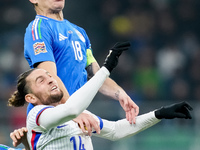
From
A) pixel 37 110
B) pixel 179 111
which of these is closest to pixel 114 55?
pixel 37 110

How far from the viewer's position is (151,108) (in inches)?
346

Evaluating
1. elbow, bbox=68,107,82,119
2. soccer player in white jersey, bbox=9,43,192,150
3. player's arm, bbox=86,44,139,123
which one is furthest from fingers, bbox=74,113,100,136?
player's arm, bbox=86,44,139,123

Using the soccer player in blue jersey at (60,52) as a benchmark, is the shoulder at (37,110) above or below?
below

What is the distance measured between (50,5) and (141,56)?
6589 millimetres

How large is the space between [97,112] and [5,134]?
163 cm

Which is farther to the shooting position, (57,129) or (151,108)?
(151,108)

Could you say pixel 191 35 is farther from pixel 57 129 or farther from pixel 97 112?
pixel 57 129

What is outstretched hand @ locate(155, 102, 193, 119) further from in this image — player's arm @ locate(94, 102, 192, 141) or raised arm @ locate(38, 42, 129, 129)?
raised arm @ locate(38, 42, 129, 129)

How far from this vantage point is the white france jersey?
3783 millimetres

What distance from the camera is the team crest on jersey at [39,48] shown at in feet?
13.2

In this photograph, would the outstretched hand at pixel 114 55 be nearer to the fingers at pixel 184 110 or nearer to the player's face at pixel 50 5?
the fingers at pixel 184 110

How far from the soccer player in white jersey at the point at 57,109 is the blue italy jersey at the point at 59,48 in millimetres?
203

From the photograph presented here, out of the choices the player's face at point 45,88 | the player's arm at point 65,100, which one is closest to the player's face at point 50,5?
the player's arm at point 65,100

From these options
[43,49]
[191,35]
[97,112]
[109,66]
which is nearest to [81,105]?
[109,66]
